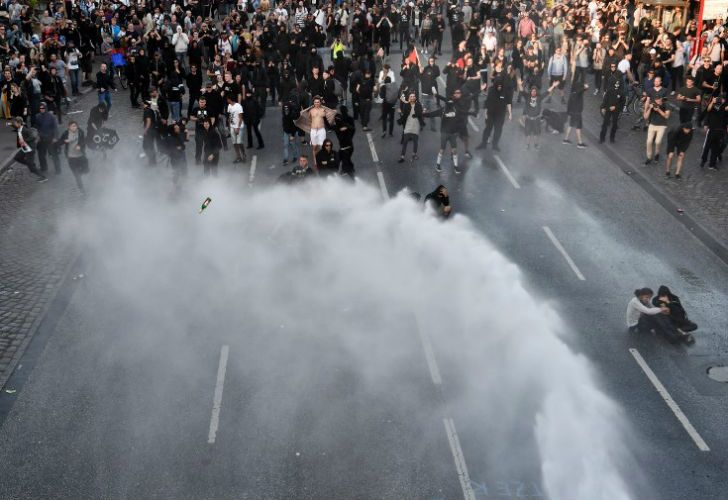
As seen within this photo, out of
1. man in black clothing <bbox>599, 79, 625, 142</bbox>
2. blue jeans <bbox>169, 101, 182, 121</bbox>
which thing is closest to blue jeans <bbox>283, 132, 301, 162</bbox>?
blue jeans <bbox>169, 101, 182, 121</bbox>

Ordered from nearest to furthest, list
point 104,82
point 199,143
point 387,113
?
point 199,143 < point 387,113 < point 104,82

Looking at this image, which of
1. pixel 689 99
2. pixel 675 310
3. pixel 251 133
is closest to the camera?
pixel 675 310

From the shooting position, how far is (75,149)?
19.1 metres

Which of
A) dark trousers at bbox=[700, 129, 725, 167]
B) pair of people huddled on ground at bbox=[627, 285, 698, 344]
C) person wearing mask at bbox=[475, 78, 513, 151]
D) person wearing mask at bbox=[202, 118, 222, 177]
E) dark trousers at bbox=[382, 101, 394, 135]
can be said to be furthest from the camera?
dark trousers at bbox=[382, 101, 394, 135]

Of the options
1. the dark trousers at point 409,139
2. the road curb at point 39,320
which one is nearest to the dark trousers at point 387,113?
the dark trousers at point 409,139

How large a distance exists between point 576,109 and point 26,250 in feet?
47.5

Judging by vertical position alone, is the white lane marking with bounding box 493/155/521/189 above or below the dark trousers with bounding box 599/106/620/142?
below

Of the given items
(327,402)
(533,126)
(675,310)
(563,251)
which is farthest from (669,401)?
(533,126)

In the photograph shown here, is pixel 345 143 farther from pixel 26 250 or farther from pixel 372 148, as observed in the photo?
pixel 26 250

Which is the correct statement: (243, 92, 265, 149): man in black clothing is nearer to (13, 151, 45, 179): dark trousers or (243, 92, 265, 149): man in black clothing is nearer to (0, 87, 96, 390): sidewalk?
(0, 87, 96, 390): sidewalk

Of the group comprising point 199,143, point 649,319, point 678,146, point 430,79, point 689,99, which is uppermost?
point 430,79

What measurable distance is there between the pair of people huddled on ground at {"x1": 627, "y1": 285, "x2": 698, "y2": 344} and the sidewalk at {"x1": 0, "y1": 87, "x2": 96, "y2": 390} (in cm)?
980

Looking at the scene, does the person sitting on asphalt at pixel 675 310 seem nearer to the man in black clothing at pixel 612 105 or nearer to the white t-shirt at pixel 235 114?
the man in black clothing at pixel 612 105

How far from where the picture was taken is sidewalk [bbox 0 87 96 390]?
44.1 ft
